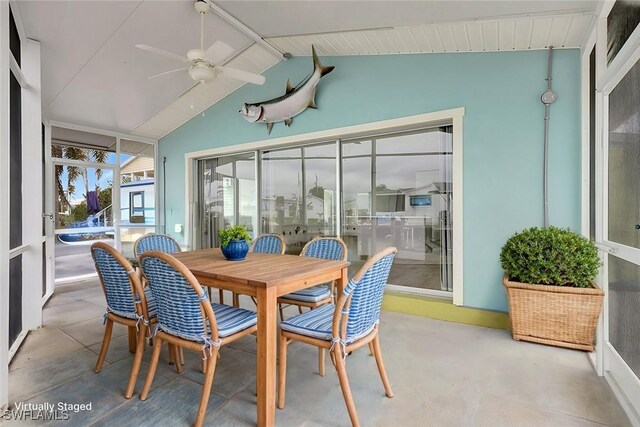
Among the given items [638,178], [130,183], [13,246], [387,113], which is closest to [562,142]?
[638,178]

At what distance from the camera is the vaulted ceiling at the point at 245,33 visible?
258 centimetres

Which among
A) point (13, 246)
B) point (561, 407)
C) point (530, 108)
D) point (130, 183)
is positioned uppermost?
point (530, 108)

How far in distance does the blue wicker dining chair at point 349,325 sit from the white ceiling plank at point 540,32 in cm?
228

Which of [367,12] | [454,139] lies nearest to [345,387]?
[454,139]

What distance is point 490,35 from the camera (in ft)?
9.23

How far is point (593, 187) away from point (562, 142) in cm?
50

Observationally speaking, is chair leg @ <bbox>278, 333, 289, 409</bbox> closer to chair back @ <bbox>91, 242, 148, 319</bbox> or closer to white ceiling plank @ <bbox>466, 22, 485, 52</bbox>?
chair back @ <bbox>91, 242, 148, 319</bbox>

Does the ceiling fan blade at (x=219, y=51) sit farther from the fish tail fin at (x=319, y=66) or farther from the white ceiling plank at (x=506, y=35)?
the white ceiling plank at (x=506, y=35)

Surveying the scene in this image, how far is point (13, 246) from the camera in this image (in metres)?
2.62

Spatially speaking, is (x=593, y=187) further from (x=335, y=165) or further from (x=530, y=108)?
(x=335, y=165)

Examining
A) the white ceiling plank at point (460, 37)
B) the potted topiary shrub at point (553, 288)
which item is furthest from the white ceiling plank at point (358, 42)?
the potted topiary shrub at point (553, 288)

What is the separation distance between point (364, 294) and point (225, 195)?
432cm

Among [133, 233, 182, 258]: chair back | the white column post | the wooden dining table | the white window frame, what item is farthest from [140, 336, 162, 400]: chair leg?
the white window frame

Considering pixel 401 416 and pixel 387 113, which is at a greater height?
pixel 387 113
